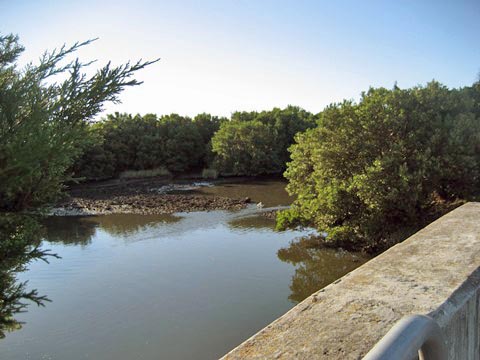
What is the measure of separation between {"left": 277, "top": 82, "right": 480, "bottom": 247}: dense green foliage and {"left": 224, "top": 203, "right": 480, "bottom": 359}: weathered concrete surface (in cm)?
1069

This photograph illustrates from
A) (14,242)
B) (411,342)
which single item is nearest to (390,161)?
(14,242)

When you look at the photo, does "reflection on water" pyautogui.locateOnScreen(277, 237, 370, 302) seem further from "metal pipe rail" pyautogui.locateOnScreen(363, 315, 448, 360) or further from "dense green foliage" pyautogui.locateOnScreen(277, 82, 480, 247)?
"metal pipe rail" pyautogui.locateOnScreen(363, 315, 448, 360)

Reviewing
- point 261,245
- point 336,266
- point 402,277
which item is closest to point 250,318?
point 336,266

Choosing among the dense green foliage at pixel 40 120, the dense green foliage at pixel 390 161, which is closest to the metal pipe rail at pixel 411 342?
the dense green foliage at pixel 40 120

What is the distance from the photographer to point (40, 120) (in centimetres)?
274

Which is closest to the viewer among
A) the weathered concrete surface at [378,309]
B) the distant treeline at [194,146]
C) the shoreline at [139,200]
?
the weathered concrete surface at [378,309]

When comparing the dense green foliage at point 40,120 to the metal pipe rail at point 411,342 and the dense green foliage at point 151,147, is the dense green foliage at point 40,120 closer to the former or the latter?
the metal pipe rail at point 411,342

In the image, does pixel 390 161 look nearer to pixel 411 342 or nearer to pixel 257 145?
pixel 411 342

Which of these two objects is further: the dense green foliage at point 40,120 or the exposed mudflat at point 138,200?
the exposed mudflat at point 138,200

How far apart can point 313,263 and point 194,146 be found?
35749 millimetres

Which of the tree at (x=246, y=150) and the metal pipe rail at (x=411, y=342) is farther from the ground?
the tree at (x=246, y=150)

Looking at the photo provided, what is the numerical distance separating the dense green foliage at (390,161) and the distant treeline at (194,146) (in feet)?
88.4

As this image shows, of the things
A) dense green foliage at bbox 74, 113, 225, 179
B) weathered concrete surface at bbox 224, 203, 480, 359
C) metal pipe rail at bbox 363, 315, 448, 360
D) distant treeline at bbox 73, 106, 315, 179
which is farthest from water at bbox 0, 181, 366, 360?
distant treeline at bbox 73, 106, 315, 179

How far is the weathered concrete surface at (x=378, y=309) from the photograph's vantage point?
2004mm
